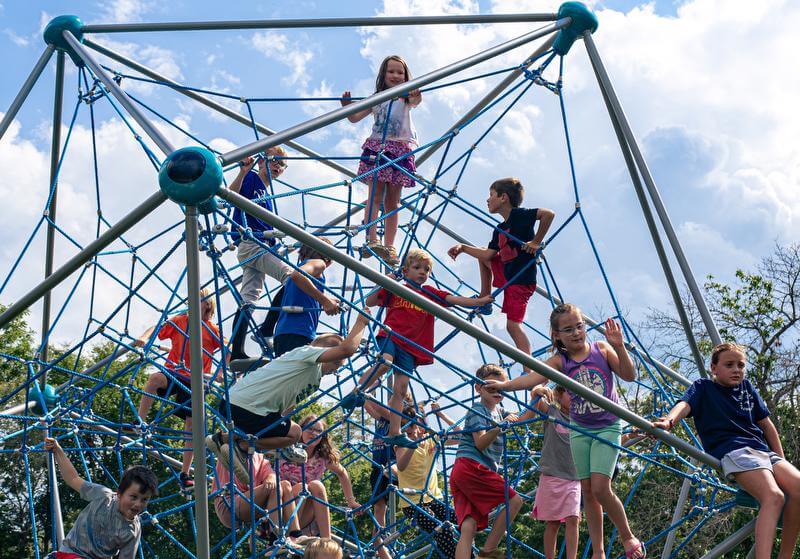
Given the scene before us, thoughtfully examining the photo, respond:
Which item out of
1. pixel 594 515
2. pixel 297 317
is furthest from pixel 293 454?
pixel 594 515

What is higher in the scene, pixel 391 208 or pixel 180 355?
pixel 391 208

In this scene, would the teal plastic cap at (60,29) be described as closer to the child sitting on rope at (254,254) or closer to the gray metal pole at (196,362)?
the child sitting on rope at (254,254)

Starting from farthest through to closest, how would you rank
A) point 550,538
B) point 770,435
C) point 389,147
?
point 389,147 < point 550,538 < point 770,435

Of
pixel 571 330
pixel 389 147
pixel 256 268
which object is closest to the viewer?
pixel 571 330

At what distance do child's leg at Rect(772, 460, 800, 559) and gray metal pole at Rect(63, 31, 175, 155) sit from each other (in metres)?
3.72

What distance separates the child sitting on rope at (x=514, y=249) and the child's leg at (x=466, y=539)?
4.60ft

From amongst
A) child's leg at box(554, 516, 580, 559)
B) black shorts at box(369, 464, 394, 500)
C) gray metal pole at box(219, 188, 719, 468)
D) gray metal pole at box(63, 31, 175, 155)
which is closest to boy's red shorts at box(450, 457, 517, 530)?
child's leg at box(554, 516, 580, 559)

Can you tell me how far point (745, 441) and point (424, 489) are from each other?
11.0 feet

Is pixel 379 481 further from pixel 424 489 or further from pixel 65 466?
pixel 65 466

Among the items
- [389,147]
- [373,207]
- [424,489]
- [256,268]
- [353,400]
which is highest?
[389,147]

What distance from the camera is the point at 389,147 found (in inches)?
324

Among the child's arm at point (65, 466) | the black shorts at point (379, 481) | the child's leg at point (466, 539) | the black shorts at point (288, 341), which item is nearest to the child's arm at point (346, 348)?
the black shorts at point (288, 341)

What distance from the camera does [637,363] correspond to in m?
8.00

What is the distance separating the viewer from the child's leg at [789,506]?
17.7 ft
